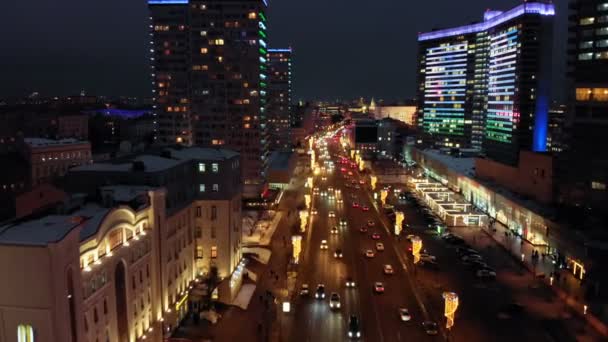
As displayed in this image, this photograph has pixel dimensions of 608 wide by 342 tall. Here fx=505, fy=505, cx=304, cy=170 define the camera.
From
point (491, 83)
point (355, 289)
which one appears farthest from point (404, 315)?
point (491, 83)

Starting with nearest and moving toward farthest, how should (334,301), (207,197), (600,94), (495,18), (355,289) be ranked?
1. (334,301)
2. (207,197)
3. (355,289)
4. (600,94)
5. (495,18)

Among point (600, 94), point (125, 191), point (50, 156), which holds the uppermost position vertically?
point (600, 94)

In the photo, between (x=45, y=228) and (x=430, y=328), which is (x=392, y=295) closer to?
(x=430, y=328)

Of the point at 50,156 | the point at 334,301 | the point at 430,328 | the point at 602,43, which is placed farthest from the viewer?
the point at 50,156

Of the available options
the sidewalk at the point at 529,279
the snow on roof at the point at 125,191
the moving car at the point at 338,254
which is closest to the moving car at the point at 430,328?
the sidewalk at the point at 529,279

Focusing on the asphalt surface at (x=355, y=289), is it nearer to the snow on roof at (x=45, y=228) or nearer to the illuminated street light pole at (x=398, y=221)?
the illuminated street light pole at (x=398, y=221)

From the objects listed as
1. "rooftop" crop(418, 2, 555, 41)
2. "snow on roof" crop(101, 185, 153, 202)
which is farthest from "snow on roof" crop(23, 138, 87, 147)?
"rooftop" crop(418, 2, 555, 41)
